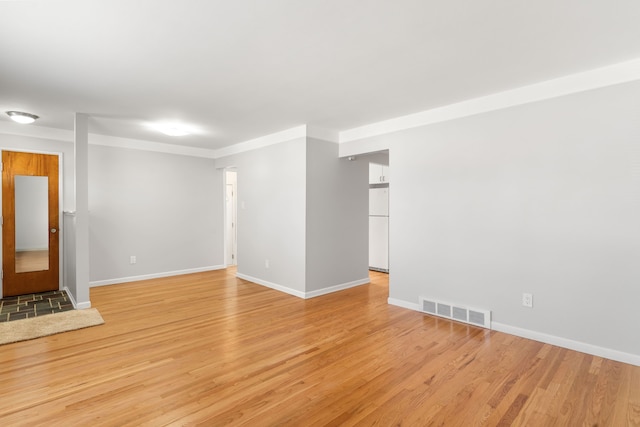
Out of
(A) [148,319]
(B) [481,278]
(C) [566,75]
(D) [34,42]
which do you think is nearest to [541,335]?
(B) [481,278]

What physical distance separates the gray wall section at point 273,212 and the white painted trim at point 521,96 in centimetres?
135

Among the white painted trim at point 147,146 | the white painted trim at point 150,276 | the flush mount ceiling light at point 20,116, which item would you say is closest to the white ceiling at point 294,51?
the flush mount ceiling light at point 20,116

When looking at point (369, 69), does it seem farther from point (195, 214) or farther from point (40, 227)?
point (40, 227)

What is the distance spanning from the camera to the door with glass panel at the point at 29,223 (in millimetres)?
4688

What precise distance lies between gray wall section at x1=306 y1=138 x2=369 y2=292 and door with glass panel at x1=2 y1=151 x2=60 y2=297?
4058mm

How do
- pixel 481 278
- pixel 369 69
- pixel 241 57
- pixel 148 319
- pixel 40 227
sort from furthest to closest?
A: pixel 40 227
pixel 148 319
pixel 481 278
pixel 369 69
pixel 241 57

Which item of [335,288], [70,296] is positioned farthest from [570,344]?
[70,296]

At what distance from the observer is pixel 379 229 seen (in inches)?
265

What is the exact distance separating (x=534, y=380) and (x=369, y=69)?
2.80m

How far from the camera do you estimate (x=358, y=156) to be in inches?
197

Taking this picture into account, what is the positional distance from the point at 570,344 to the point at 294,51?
352 centimetres

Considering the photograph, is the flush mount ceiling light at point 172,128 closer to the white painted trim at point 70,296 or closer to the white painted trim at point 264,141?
the white painted trim at point 264,141

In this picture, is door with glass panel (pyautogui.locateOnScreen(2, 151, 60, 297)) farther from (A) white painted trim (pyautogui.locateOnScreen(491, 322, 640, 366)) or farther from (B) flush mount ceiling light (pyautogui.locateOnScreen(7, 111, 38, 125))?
(A) white painted trim (pyautogui.locateOnScreen(491, 322, 640, 366))

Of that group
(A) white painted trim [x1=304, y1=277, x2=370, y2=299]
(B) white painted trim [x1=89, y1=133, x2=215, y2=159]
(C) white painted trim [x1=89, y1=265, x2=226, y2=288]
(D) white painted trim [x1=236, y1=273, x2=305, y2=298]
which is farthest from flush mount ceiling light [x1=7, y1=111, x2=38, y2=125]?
(A) white painted trim [x1=304, y1=277, x2=370, y2=299]
